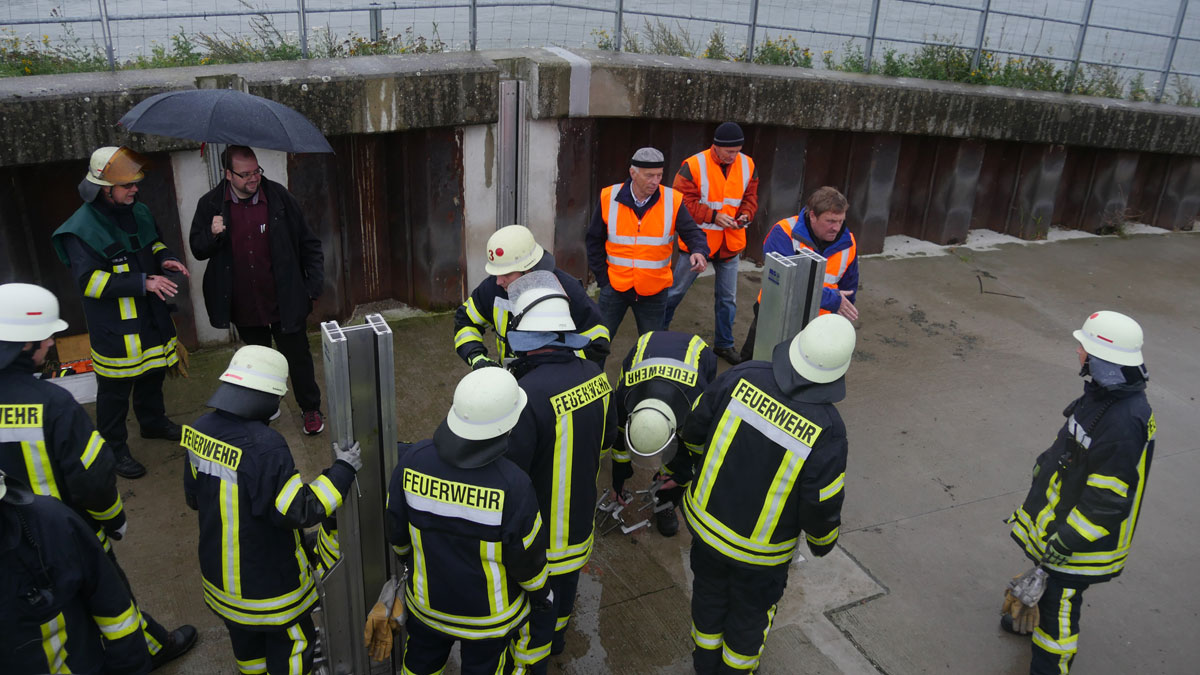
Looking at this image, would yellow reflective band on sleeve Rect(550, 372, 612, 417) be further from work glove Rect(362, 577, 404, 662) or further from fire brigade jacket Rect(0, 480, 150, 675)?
fire brigade jacket Rect(0, 480, 150, 675)

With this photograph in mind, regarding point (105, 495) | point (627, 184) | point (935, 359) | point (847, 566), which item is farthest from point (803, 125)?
point (105, 495)

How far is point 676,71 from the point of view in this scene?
7.13m

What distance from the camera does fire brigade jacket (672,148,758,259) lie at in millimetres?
6234

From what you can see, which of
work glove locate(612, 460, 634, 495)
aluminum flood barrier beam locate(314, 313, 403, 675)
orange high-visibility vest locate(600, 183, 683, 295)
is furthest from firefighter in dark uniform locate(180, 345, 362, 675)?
orange high-visibility vest locate(600, 183, 683, 295)

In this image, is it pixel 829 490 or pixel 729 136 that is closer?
pixel 829 490

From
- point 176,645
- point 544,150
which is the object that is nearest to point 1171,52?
point 544,150

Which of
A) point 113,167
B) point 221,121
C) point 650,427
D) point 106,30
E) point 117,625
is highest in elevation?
point 106,30

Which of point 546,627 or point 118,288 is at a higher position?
point 118,288

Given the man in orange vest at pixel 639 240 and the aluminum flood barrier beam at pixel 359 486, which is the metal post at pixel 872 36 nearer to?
the man in orange vest at pixel 639 240

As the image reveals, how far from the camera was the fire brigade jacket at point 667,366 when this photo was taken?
4156 mm

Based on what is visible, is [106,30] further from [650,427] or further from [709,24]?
[709,24]

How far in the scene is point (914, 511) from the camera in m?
5.02

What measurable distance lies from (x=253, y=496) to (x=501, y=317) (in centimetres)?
163

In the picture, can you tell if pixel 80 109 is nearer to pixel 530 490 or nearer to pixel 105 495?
pixel 105 495
